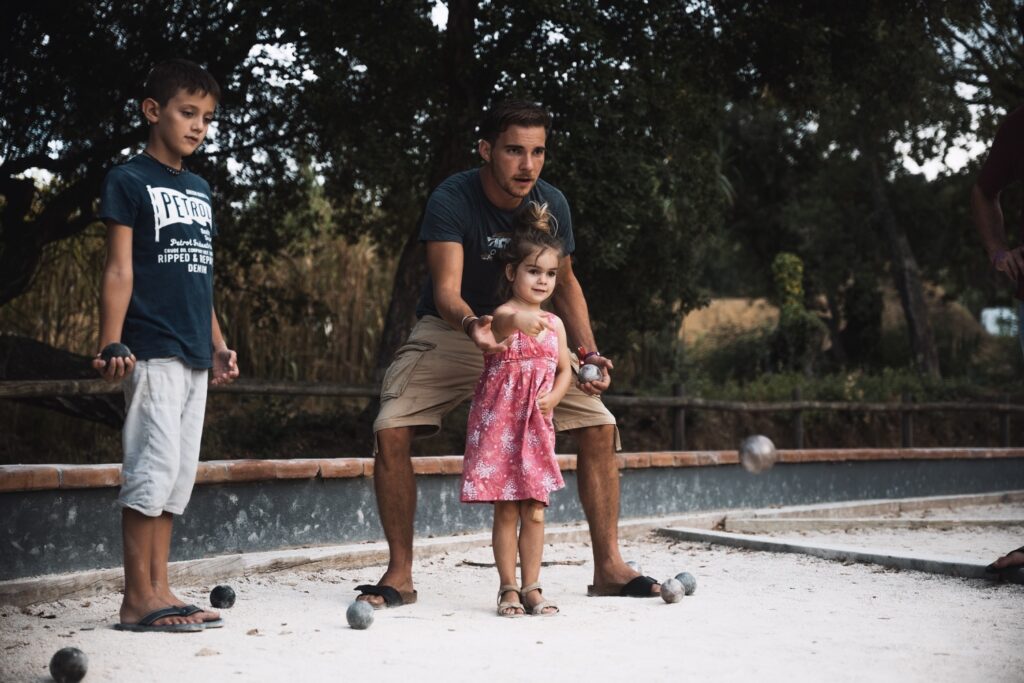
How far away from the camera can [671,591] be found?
448cm

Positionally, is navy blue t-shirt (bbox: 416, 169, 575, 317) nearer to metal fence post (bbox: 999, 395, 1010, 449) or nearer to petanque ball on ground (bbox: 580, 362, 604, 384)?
petanque ball on ground (bbox: 580, 362, 604, 384)

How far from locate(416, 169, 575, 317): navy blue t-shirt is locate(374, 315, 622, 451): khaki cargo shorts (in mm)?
154

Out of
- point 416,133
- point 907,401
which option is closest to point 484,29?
point 416,133

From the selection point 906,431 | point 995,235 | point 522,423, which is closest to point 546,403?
point 522,423

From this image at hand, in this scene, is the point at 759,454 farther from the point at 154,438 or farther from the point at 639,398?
the point at 639,398

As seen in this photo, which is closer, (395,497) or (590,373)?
(590,373)

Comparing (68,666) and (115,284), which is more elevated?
(115,284)

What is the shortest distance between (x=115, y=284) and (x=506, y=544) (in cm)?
169

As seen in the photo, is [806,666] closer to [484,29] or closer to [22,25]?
[484,29]

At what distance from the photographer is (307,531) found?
5629 millimetres

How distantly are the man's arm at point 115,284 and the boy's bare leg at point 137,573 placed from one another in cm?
57

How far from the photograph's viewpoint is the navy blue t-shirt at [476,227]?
454 centimetres

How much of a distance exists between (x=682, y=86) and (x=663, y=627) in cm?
595

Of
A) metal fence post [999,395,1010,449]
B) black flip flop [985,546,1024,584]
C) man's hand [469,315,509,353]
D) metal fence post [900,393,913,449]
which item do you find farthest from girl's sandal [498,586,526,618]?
metal fence post [999,395,1010,449]
